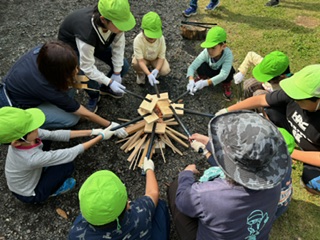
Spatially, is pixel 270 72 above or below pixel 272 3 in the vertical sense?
above

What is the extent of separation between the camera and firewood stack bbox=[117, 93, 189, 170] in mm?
3711

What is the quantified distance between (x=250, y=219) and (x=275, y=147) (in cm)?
62

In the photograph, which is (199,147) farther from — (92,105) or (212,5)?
(212,5)

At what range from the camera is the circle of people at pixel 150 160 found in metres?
1.90

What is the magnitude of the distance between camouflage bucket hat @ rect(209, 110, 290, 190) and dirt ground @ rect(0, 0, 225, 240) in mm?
1673

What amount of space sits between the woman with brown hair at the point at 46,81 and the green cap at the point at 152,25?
1.30 meters

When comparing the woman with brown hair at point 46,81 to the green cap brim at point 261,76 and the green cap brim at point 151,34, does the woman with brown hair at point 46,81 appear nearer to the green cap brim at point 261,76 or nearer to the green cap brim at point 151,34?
the green cap brim at point 151,34

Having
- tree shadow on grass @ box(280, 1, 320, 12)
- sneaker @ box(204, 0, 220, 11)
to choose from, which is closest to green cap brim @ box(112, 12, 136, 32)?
sneaker @ box(204, 0, 220, 11)

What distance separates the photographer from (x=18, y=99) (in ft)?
10.8

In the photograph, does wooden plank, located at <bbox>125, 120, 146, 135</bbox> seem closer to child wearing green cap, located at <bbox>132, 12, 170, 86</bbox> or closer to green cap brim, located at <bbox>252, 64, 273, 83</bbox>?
child wearing green cap, located at <bbox>132, 12, 170, 86</bbox>

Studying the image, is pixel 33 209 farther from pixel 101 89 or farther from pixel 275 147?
pixel 275 147

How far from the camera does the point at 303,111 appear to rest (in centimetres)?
319

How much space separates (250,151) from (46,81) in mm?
2424

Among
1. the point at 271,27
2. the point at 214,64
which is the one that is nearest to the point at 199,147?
the point at 214,64
